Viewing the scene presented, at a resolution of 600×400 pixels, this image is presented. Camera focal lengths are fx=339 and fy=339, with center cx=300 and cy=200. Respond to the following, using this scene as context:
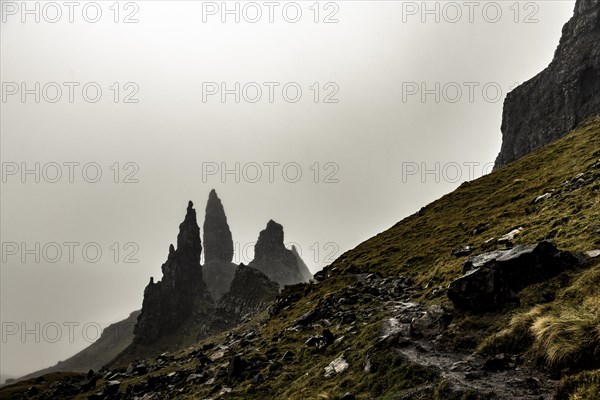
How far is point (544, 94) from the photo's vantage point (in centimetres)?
14562

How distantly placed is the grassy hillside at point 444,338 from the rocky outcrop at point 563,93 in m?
97.6

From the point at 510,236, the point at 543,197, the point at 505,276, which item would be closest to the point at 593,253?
the point at 505,276

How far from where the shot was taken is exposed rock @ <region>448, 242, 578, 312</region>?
17.6m

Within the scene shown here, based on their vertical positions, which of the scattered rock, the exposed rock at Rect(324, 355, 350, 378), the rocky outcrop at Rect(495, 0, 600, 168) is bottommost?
the exposed rock at Rect(324, 355, 350, 378)

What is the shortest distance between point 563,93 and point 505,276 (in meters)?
155

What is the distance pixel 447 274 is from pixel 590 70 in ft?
481

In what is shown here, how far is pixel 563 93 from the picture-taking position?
13350 cm

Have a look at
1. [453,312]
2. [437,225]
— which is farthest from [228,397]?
[437,225]

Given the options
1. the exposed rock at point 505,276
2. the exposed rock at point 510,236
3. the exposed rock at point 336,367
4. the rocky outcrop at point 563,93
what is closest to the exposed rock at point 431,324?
the exposed rock at point 505,276

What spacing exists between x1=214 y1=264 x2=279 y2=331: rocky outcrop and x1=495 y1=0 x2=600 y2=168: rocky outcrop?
130 metres

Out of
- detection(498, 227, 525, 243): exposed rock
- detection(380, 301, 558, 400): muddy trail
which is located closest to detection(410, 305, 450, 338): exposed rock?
detection(380, 301, 558, 400): muddy trail

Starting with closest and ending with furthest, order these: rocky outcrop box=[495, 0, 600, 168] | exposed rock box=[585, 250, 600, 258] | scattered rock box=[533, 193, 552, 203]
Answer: exposed rock box=[585, 250, 600, 258] < scattered rock box=[533, 193, 552, 203] < rocky outcrop box=[495, 0, 600, 168]

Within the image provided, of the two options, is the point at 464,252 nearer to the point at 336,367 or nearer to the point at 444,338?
the point at 444,338

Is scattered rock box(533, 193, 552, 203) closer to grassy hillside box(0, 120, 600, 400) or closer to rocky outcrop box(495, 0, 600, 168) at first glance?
grassy hillside box(0, 120, 600, 400)
